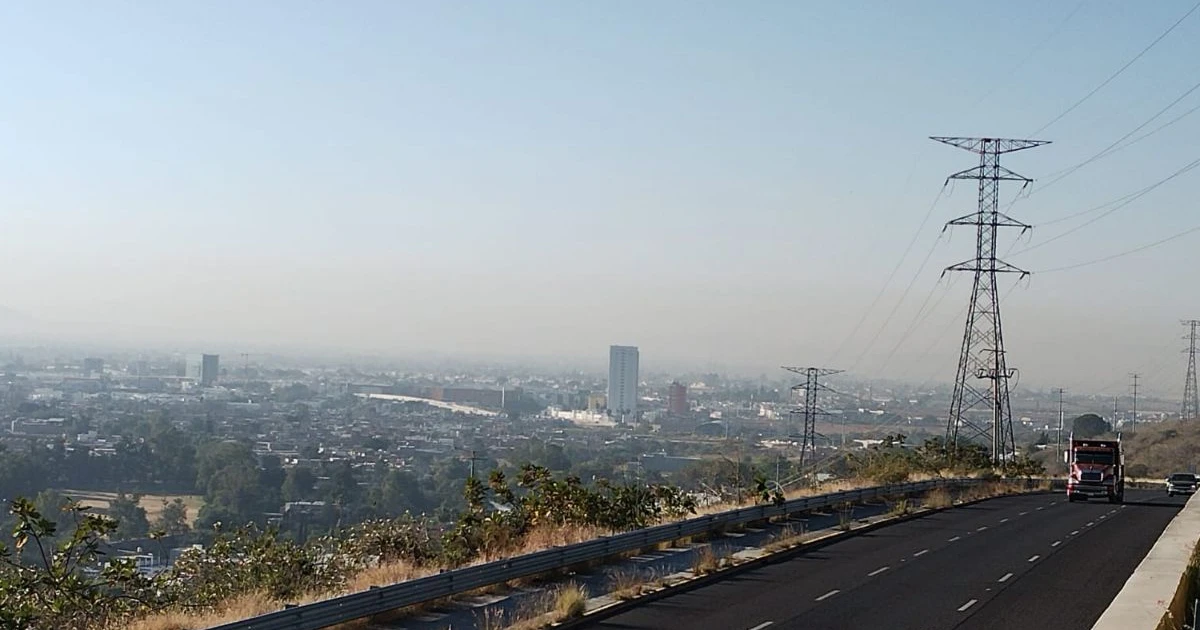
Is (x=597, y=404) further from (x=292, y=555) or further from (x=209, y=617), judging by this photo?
(x=209, y=617)

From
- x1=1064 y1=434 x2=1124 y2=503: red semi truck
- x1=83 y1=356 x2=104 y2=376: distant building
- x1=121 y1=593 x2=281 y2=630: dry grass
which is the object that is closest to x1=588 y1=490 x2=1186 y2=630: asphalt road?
x1=121 y1=593 x2=281 y2=630: dry grass

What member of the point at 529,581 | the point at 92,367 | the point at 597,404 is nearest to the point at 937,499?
the point at 529,581

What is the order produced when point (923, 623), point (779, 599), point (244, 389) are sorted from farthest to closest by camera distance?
point (244, 389) → point (779, 599) → point (923, 623)

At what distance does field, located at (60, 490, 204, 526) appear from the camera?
41688 mm

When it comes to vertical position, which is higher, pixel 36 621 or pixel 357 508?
pixel 36 621

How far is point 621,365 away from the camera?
186 meters

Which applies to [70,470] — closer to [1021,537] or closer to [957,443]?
[1021,537]

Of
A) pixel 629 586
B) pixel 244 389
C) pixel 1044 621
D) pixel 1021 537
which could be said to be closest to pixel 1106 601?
pixel 1044 621

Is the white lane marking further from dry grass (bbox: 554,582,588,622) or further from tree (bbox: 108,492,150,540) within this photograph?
tree (bbox: 108,492,150,540)

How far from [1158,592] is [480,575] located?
36.1ft

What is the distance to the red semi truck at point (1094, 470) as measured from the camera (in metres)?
51.9

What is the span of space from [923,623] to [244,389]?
14315cm

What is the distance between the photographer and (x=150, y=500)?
46750mm

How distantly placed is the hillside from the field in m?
76.5
